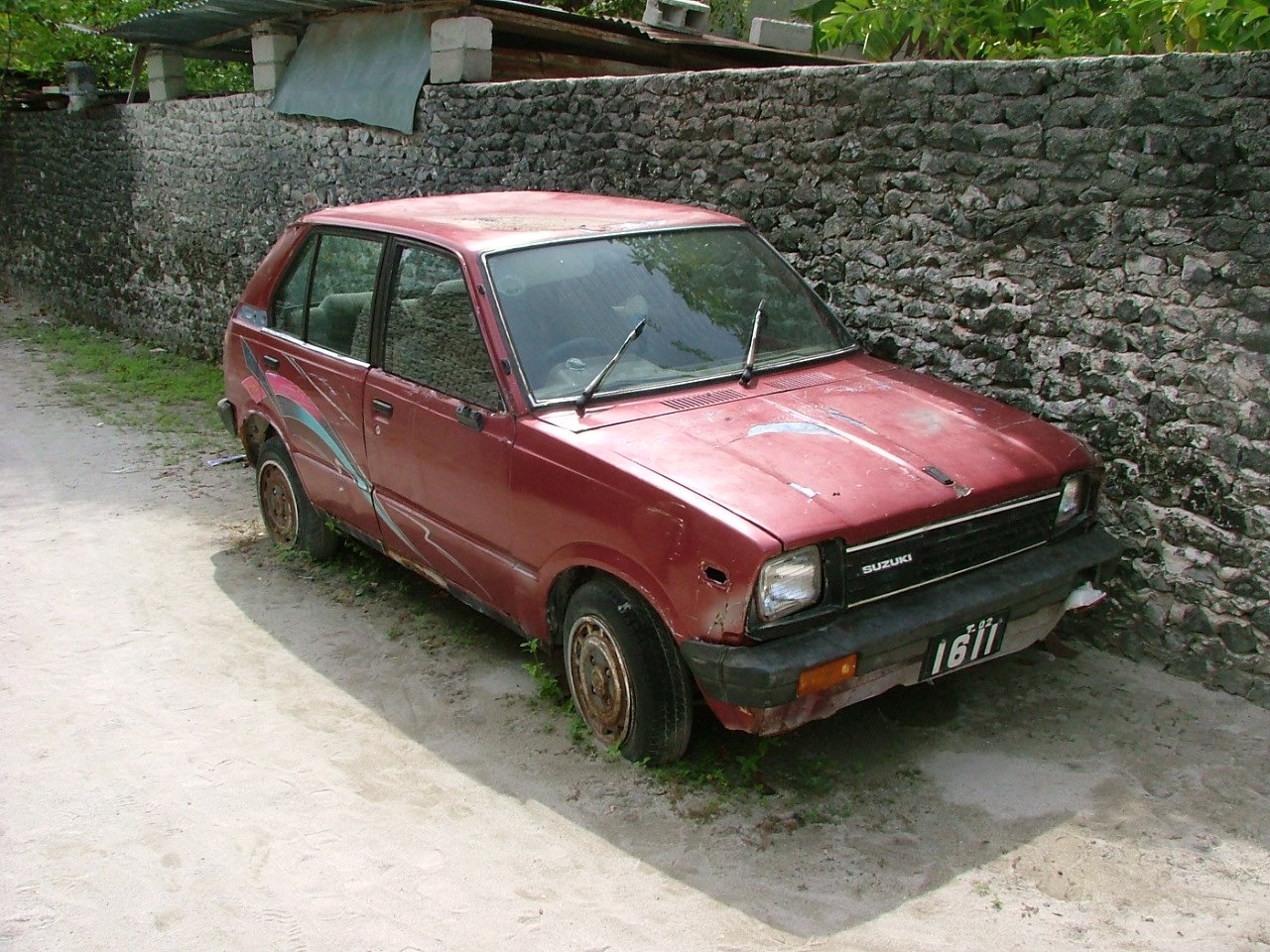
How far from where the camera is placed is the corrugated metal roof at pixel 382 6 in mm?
8617

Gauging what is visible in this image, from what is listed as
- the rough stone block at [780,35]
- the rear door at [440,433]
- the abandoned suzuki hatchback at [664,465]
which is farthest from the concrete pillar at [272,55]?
A: the rear door at [440,433]

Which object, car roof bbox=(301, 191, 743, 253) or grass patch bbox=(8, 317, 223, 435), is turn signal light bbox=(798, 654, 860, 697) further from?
grass patch bbox=(8, 317, 223, 435)

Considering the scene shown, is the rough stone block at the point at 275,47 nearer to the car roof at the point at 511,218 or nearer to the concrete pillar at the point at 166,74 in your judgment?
the concrete pillar at the point at 166,74

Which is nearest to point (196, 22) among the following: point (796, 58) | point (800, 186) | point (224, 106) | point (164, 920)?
point (224, 106)

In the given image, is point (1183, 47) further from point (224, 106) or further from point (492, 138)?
point (224, 106)

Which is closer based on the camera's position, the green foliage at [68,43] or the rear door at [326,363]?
the rear door at [326,363]

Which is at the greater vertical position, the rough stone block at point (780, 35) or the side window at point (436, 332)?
the rough stone block at point (780, 35)

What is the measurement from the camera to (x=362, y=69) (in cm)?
923

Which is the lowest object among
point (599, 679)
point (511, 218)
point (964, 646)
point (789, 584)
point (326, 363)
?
point (599, 679)

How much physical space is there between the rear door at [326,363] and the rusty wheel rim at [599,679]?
4.98 ft

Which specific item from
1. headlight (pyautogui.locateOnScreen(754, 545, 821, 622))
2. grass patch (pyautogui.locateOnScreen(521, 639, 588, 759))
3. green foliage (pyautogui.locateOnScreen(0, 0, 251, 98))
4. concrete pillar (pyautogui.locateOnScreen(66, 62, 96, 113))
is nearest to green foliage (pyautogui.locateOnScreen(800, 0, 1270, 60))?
headlight (pyautogui.locateOnScreen(754, 545, 821, 622))

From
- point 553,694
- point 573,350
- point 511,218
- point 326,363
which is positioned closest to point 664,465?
point 573,350

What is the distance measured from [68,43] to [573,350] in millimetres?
12663

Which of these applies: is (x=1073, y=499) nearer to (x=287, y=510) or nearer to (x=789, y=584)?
(x=789, y=584)
